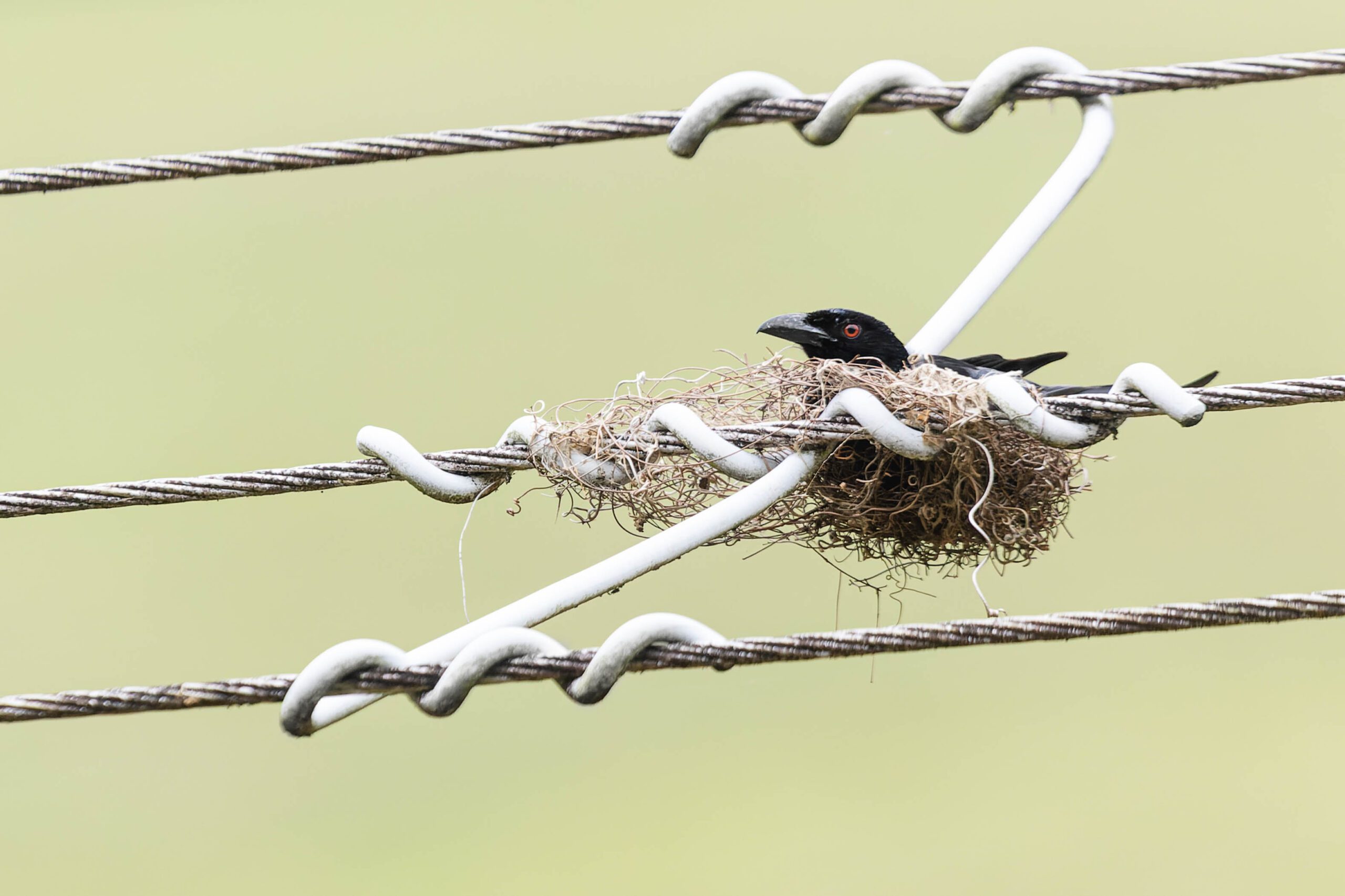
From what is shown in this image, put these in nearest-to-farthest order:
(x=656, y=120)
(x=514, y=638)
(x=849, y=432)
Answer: (x=514, y=638)
(x=849, y=432)
(x=656, y=120)

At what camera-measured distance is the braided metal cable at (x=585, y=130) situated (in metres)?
2.81

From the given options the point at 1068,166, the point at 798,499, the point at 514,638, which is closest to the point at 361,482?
the point at 514,638

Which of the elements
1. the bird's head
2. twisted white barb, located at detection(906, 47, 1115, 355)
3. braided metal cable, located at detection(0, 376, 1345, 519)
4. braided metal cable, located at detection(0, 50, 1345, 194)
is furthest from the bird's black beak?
braided metal cable, located at detection(0, 376, 1345, 519)

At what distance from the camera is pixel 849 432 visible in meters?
2.67

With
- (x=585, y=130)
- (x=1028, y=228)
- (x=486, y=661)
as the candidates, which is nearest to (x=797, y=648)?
(x=486, y=661)

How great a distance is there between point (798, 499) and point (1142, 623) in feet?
3.03

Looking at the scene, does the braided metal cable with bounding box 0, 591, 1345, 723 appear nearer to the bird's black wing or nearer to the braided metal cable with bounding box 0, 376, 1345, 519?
the braided metal cable with bounding box 0, 376, 1345, 519

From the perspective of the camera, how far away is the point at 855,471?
3.05 meters

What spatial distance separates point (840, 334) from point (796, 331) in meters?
0.14

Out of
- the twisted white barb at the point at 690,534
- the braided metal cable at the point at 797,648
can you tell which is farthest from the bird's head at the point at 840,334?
the braided metal cable at the point at 797,648

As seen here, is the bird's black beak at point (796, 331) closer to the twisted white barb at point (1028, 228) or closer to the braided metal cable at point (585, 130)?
the twisted white barb at point (1028, 228)

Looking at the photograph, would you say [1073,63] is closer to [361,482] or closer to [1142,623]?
[1142,623]

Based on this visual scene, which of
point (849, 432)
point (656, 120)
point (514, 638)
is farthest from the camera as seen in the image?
Answer: point (656, 120)

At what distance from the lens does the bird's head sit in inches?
147
